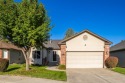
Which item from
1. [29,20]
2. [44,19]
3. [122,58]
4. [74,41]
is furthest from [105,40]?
[29,20]

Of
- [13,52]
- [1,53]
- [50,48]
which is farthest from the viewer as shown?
[50,48]

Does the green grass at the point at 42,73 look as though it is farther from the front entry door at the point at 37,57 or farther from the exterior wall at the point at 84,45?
the front entry door at the point at 37,57

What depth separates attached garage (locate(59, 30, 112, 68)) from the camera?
114 feet

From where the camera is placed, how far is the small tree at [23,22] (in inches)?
1086

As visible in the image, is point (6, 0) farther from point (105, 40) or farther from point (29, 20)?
point (105, 40)

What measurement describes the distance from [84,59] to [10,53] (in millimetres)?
12475

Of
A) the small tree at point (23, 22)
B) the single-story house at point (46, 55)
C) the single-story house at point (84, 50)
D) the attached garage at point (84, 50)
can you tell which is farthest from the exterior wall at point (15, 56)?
the small tree at point (23, 22)

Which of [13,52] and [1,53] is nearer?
[1,53]

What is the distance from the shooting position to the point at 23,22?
1102 inches

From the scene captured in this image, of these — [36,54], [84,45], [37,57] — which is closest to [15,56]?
[36,54]

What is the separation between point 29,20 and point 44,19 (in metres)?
2.86

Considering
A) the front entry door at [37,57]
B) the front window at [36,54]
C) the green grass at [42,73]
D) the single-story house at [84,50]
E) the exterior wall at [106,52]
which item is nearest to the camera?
the green grass at [42,73]

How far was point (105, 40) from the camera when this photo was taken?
34.7 meters

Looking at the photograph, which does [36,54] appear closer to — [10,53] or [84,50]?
[10,53]
